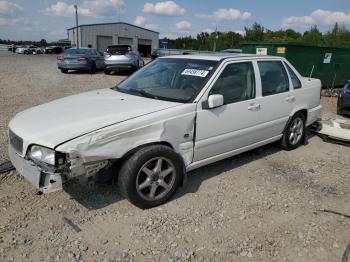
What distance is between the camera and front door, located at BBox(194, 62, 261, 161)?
4.05 metres

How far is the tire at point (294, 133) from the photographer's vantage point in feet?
18.1

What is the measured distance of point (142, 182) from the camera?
11.9ft

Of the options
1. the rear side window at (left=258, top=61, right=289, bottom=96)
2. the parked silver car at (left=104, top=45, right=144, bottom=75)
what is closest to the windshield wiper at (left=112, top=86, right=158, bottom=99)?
the rear side window at (left=258, top=61, right=289, bottom=96)

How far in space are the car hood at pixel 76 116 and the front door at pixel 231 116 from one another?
20.6 inches

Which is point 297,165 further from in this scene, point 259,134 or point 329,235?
point 329,235

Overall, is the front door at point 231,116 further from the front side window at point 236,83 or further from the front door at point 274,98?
the front door at point 274,98

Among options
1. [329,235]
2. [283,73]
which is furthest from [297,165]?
[329,235]

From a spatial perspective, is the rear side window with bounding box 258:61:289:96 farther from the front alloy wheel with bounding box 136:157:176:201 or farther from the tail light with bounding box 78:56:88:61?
the tail light with bounding box 78:56:88:61

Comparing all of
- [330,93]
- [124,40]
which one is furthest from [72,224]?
[124,40]

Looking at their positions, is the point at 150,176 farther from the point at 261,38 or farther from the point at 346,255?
the point at 261,38

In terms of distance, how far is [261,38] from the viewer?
51656 mm

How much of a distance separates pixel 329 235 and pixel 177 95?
7.10ft

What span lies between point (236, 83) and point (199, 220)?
1.84 m

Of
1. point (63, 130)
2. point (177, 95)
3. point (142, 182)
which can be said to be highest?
point (177, 95)
